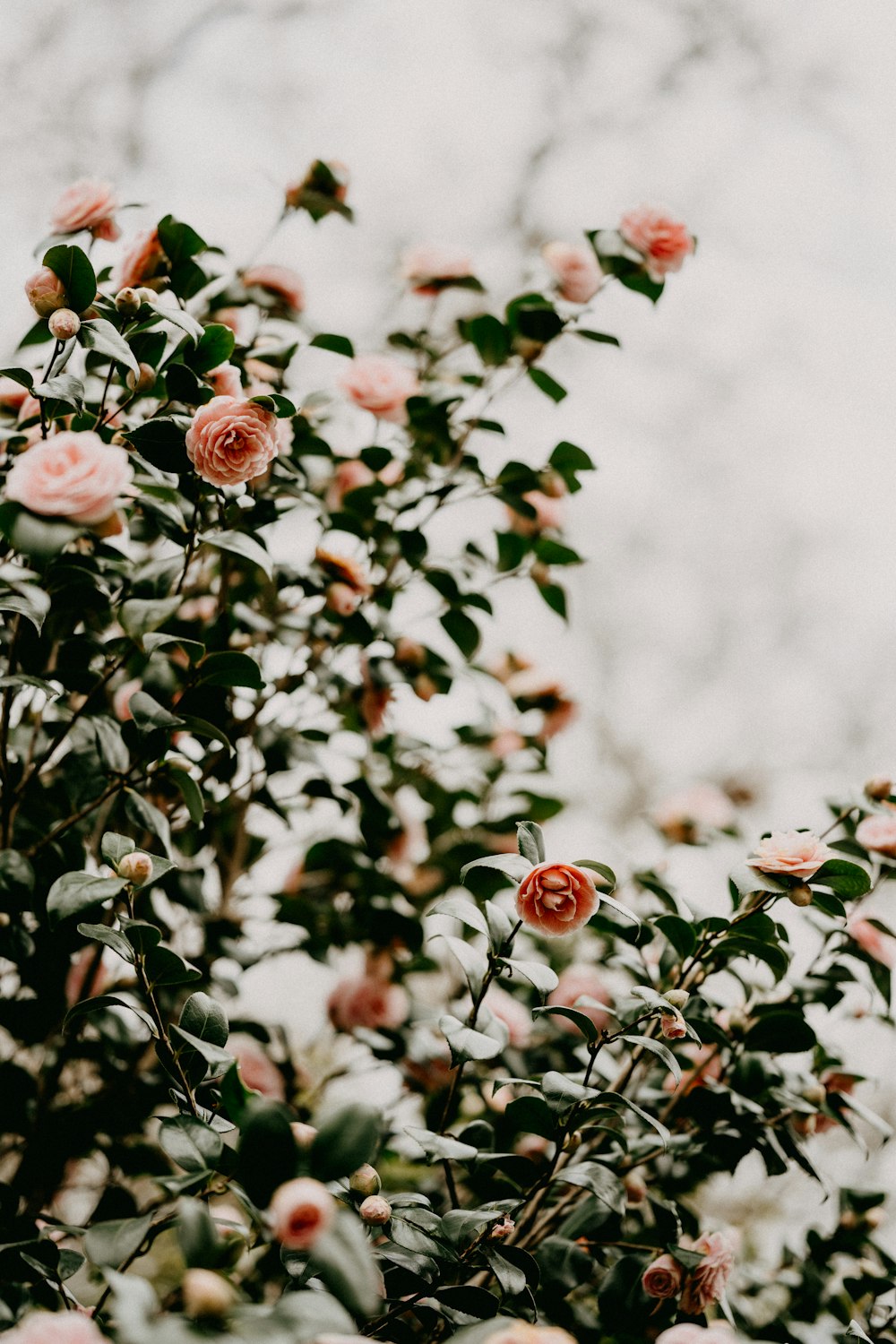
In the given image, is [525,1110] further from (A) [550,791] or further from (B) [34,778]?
(A) [550,791]

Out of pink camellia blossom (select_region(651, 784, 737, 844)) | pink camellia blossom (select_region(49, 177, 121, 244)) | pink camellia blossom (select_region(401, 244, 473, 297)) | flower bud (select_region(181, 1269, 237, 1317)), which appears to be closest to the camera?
flower bud (select_region(181, 1269, 237, 1317))

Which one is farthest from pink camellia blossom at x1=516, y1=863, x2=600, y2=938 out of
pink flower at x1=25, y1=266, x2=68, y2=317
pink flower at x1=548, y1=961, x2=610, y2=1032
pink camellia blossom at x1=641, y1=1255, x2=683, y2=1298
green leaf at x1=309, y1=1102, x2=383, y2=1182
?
pink flower at x1=25, y1=266, x2=68, y2=317

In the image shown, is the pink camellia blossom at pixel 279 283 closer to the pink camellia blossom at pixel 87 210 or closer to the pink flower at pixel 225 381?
the pink camellia blossom at pixel 87 210

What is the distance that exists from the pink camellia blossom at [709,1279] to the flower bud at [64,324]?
2.89 ft

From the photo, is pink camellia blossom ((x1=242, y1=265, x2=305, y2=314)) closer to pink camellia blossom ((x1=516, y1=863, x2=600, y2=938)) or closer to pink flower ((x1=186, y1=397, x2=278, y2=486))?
pink flower ((x1=186, y1=397, x2=278, y2=486))

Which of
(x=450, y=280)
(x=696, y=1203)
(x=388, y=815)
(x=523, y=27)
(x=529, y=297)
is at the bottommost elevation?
(x=696, y=1203)

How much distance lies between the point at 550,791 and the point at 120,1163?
78 cm

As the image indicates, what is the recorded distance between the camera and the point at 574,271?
1082 millimetres

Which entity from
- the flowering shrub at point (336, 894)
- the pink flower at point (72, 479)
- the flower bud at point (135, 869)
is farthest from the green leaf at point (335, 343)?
the flower bud at point (135, 869)

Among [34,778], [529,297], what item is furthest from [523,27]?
[34,778]

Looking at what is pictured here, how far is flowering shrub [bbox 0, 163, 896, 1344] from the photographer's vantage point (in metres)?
0.62

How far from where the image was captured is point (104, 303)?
80 centimetres

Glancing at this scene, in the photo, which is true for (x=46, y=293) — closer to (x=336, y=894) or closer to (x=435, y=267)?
(x=435, y=267)

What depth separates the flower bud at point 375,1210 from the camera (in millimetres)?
584
